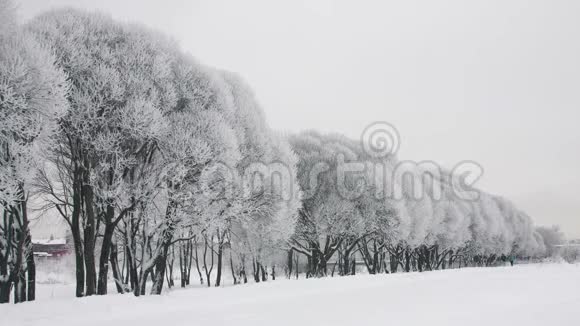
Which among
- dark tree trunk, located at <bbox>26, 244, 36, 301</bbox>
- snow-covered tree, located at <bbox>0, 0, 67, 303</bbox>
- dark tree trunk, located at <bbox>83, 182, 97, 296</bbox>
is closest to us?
snow-covered tree, located at <bbox>0, 0, 67, 303</bbox>

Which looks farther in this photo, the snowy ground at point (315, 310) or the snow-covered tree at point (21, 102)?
the snow-covered tree at point (21, 102)

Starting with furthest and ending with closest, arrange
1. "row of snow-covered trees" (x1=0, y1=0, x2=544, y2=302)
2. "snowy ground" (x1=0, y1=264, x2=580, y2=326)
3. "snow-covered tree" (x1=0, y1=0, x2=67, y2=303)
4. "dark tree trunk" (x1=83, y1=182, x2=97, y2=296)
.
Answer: "dark tree trunk" (x1=83, y1=182, x2=97, y2=296) < "row of snow-covered trees" (x1=0, y1=0, x2=544, y2=302) < "snow-covered tree" (x1=0, y1=0, x2=67, y2=303) < "snowy ground" (x1=0, y1=264, x2=580, y2=326)

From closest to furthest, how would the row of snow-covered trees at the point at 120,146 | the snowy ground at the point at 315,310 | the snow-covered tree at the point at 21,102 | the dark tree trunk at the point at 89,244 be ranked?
the snowy ground at the point at 315,310
the snow-covered tree at the point at 21,102
the row of snow-covered trees at the point at 120,146
the dark tree trunk at the point at 89,244

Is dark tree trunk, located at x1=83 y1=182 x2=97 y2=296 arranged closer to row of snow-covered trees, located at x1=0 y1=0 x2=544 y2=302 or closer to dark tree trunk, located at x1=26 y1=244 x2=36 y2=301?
row of snow-covered trees, located at x1=0 y1=0 x2=544 y2=302

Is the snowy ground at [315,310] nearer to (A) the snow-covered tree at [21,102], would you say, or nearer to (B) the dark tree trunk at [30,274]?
(A) the snow-covered tree at [21,102]

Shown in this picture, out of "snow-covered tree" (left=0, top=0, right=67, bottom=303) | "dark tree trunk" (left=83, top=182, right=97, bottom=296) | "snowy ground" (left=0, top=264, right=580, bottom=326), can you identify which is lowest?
"snowy ground" (left=0, top=264, right=580, bottom=326)

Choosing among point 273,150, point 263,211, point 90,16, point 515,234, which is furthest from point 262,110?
point 515,234

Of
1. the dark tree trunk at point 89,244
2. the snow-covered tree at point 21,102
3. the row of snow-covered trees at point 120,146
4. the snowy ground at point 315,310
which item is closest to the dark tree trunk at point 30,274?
the row of snow-covered trees at point 120,146

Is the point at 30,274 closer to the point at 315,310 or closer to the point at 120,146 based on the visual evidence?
the point at 120,146

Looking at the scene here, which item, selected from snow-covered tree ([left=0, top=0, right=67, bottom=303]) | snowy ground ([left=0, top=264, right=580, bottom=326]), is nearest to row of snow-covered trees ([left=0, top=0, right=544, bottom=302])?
snow-covered tree ([left=0, top=0, right=67, bottom=303])

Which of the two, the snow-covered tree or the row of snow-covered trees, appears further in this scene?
the row of snow-covered trees

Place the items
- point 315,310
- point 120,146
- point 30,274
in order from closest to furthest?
1. point 315,310
2. point 120,146
3. point 30,274

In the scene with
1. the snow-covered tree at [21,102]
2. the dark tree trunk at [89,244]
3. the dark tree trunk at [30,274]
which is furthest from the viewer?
the dark tree trunk at [30,274]

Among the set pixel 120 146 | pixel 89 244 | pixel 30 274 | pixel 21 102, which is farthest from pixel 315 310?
pixel 30 274
